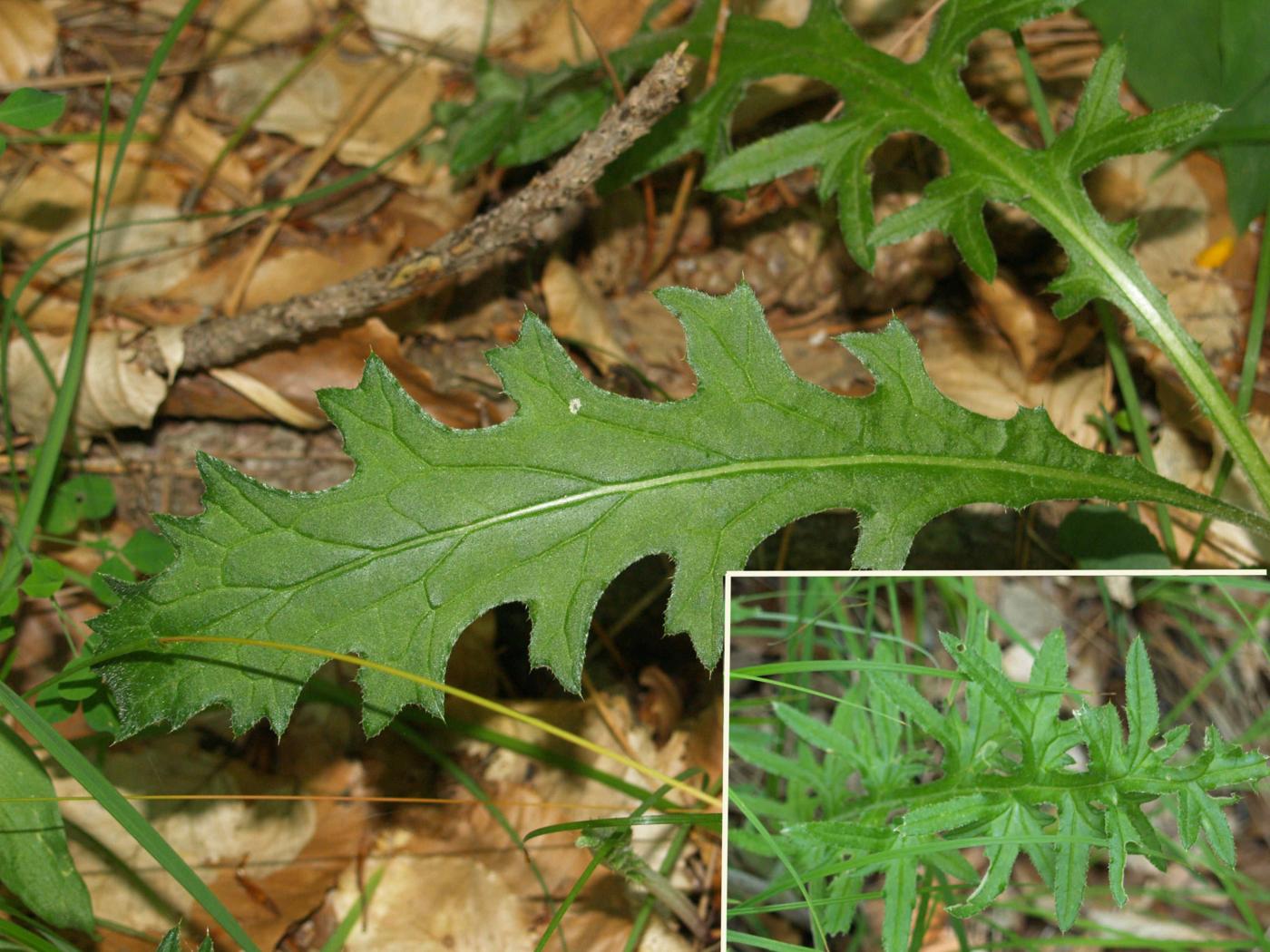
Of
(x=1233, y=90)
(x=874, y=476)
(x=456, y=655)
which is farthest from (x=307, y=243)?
(x=1233, y=90)

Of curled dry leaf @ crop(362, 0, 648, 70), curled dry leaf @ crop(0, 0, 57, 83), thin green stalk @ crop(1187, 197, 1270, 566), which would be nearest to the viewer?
thin green stalk @ crop(1187, 197, 1270, 566)

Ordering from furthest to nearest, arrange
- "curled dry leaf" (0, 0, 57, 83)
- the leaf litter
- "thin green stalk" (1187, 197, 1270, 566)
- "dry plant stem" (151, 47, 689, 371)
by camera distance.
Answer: "curled dry leaf" (0, 0, 57, 83), the leaf litter, "thin green stalk" (1187, 197, 1270, 566), "dry plant stem" (151, 47, 689, 371)

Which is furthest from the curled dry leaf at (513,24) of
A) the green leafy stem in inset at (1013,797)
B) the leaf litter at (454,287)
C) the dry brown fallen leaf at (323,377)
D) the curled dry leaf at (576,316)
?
the green leafy stem in inset at (1013,797)

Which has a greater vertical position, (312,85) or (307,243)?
(312,85)

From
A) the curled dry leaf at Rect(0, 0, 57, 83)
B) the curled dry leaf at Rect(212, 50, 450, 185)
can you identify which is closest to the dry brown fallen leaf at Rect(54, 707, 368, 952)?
the curled dry leaf at Rect(212, 50, 450, 185)

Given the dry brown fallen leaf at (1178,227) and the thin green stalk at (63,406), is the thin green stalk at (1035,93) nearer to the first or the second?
the dry brown fallen leaf at (1178,227)

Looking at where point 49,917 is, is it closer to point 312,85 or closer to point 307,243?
point 307,243

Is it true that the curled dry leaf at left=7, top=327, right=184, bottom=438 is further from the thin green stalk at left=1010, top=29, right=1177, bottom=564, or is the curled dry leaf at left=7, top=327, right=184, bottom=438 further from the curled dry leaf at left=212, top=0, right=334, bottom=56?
the thin green stalk at left=1010, top=29, right=1177, bottom=564
